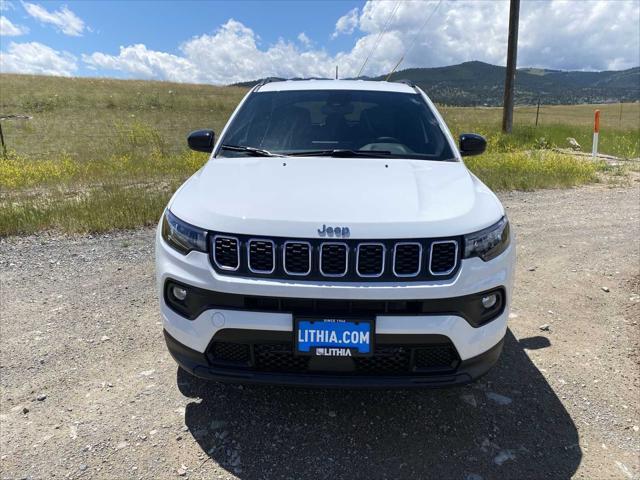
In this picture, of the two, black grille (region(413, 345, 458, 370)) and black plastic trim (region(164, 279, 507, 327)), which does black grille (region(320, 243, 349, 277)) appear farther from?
black grille (region(413, 345, 458, 370))

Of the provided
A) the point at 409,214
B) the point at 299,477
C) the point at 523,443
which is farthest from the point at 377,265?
the point at 523,443

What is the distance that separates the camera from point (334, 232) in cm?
215

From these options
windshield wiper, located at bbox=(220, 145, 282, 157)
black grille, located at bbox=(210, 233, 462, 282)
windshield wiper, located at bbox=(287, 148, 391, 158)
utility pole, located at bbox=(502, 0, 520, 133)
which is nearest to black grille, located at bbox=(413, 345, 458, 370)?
black grille, located at bbox=(210, 233, 462, 282)

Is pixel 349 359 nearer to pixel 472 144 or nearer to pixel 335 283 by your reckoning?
pixel 335 283

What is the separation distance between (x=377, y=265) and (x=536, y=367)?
1.66m

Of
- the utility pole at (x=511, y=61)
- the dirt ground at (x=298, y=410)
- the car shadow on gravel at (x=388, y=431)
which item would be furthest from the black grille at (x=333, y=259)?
the utility pole at (x=511, y=61)

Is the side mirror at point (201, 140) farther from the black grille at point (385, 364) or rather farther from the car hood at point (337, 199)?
the black grille at point (385, 364)

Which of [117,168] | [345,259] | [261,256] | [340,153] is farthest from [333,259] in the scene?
[117,168]

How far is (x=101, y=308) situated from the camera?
12.9 feet

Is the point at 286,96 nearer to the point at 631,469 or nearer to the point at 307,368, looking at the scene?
the point at 307,368

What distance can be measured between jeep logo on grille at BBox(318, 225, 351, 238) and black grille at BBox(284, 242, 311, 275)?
107 millimetres

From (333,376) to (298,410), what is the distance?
0.57 meters

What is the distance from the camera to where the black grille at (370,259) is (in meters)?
2.15

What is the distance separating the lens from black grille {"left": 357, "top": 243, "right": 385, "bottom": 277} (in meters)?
2.15
